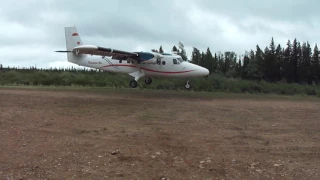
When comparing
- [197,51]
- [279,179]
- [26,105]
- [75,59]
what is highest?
[197,51]

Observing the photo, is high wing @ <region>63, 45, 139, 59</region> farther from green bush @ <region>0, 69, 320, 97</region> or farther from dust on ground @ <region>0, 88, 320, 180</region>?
green bush @ <region>0, 69, 320, 97</region>

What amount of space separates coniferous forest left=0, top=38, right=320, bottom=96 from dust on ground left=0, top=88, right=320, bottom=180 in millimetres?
23270

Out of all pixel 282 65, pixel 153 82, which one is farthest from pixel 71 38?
pixel 282 65

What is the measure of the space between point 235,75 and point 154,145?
191 feet

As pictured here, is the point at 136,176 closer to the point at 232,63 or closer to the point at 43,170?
the point at 43,170

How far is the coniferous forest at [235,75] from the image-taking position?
3659cm

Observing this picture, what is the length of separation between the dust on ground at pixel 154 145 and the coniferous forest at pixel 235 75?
76.3ft

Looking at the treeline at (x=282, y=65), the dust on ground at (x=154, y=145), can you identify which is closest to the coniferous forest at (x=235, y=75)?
the treeline at (x=282, y=65)

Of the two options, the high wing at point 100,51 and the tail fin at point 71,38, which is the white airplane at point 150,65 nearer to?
the high wing at point 100,51

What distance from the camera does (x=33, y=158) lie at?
257 inches

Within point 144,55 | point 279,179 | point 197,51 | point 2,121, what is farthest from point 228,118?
point 197,51

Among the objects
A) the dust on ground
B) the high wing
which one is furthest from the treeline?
the dust on ground

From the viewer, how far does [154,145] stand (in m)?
7.60

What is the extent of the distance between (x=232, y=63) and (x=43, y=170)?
76525mm
